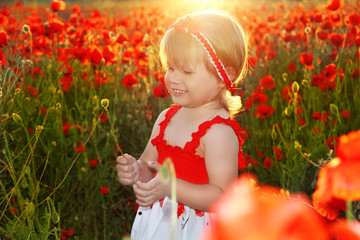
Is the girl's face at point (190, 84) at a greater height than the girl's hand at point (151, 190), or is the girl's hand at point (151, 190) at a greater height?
the girl's face at point (190, 84)

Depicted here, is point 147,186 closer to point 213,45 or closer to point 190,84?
point 190,84

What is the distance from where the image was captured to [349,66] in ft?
9.09

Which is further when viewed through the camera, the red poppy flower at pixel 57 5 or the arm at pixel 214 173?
the red poppy flower at pixel 57 5

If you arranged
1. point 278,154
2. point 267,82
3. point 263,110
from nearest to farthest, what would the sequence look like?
point 278,154
point 263,110
point 267,82

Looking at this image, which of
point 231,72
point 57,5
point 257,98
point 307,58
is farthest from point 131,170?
point 57,5

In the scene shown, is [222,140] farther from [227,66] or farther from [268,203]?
[268,203]

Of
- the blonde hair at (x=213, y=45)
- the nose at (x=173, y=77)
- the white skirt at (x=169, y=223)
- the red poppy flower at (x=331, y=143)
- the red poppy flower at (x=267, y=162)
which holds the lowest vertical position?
the red poppy flower at (x=267, y=162)

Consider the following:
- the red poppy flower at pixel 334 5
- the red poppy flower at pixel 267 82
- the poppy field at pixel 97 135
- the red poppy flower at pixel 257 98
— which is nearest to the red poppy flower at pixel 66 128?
the poppy field at pixel 97 135

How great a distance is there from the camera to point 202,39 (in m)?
1.41

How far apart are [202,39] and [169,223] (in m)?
0.56

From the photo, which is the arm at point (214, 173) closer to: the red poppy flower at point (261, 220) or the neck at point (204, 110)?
the neck at point (204, 110)

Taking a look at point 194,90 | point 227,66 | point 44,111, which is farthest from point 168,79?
point 44,111

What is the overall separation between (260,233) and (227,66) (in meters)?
1.22

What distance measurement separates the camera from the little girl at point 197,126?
1394mm
